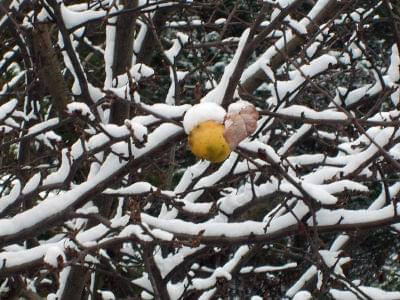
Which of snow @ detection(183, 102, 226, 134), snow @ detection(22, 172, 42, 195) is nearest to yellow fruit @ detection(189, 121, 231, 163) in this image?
snow @ detection(183, 102, 226, 134)

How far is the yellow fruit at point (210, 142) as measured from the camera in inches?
71.2

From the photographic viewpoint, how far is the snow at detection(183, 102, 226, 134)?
6.20ft

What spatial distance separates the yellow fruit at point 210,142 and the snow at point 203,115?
19 mm

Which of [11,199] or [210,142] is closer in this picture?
[210,142]

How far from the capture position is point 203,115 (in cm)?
190

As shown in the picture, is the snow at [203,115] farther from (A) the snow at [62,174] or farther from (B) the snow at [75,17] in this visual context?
(B) the snow at [75,17]

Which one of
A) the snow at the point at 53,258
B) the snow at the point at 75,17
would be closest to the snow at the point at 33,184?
the snow at the point at 53,258

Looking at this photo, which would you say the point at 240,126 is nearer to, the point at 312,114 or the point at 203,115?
the point at 203,115

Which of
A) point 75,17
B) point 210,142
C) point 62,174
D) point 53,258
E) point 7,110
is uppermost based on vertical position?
point 75,17

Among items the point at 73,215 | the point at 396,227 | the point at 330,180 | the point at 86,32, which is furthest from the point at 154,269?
the point at 86,32

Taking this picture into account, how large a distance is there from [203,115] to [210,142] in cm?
12

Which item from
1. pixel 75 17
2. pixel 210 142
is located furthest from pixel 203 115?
pixel 75 17

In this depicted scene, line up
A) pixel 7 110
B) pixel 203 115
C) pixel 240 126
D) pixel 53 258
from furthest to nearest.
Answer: pixel 7 110
pixel 53 258
pixel 203 115
pixel 240 126

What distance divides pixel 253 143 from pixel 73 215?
716 mm
